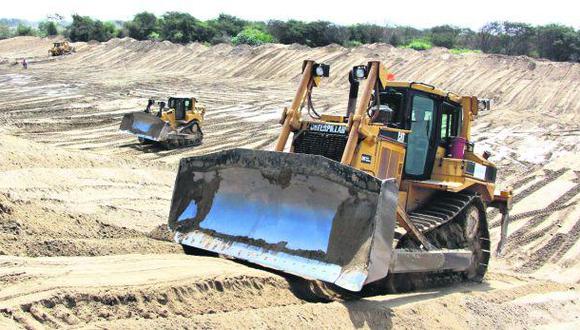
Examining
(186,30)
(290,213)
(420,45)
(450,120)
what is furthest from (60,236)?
(186,30)

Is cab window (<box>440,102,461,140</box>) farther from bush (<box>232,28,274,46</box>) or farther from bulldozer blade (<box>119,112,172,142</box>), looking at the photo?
bush (<box>232,28,274,46</box>)

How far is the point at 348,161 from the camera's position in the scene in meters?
6.54

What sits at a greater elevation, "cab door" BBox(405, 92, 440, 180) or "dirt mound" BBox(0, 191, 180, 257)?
"cab door" BBox(405, 92, 440, 180)

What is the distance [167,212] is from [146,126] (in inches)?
353

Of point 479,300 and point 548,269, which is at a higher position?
point 479,300

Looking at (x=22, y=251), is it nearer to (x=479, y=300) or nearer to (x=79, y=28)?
(x=479, y=300)

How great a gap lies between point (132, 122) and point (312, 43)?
34483 mm

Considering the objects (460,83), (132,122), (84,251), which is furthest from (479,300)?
(460,83)

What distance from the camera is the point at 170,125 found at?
1941cm

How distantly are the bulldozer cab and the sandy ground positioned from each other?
1453mm

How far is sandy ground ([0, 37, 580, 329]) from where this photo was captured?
468 cm

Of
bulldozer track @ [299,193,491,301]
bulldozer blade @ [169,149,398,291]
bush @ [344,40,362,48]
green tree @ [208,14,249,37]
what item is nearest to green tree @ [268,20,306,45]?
bush @ [344,40,362,48]

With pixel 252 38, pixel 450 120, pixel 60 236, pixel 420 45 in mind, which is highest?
pixel 420 45

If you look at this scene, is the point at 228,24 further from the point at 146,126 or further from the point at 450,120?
the point at 450,120
